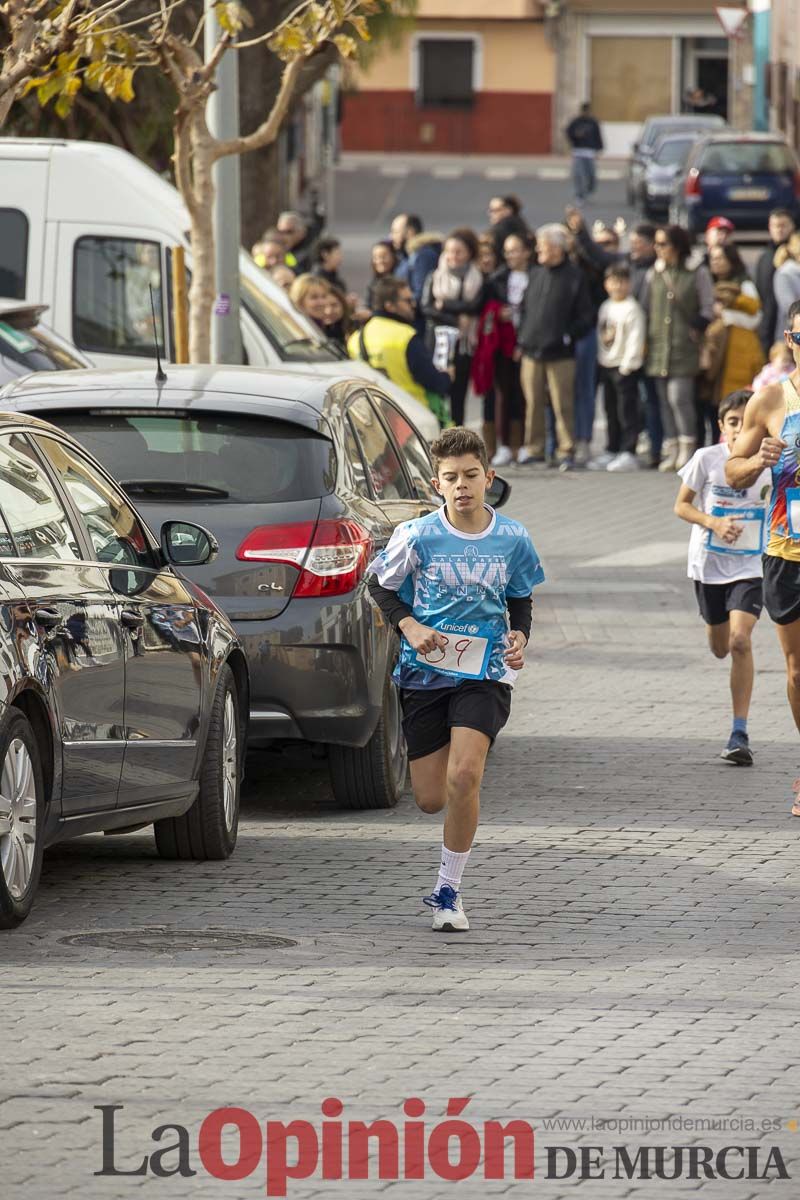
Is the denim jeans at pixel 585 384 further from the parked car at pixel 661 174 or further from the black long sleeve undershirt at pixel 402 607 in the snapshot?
the parked car at pixel 661 174

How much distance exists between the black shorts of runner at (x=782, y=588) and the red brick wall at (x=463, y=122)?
62552 millimetres

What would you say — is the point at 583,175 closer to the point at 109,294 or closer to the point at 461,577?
the point at 109,294

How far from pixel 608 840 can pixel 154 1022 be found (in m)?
3.02

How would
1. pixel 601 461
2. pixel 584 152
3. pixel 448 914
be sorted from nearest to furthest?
pixel 448 914
pixel 601 461
pixel 584 152

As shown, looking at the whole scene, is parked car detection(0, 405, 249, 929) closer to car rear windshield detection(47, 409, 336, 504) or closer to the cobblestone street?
the cobblestone street

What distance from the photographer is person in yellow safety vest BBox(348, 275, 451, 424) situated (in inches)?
699

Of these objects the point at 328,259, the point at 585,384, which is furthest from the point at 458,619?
the point at 328,259

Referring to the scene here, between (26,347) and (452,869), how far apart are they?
748cm

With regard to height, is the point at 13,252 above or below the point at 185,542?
above

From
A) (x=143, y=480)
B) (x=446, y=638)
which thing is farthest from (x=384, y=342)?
(x=446, y=638)

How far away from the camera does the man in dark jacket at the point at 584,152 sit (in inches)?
2165

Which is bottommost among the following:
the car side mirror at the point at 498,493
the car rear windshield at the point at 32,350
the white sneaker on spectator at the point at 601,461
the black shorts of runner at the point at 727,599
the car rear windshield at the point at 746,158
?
the white sneaker on spectator at the point at 601,461

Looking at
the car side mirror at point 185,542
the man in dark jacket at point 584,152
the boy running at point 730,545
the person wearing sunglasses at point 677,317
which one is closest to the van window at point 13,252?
the person wearing sunglasses at point 677,317

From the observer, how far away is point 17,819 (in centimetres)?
730
